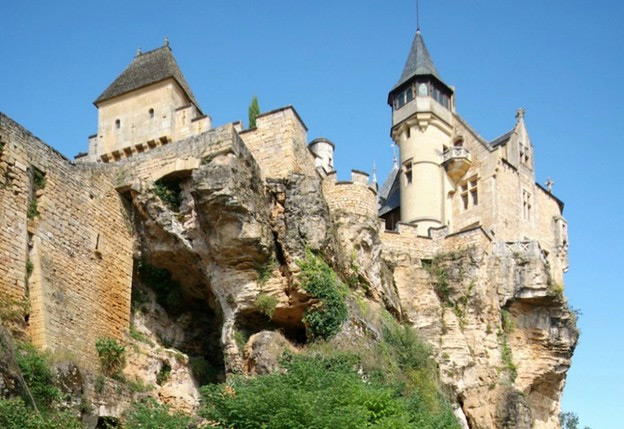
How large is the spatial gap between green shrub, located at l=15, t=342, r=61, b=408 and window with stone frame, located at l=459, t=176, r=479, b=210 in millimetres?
21104

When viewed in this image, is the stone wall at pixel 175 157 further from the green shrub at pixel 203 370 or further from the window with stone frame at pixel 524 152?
the window with stone frame at pixel 524 152

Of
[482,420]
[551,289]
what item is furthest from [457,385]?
[551,289]

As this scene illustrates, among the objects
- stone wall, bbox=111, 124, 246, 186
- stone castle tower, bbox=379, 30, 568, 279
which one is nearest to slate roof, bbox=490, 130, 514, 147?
stone castle tower, bbox=379, 30, 568, 279

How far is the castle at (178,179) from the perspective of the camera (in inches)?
808

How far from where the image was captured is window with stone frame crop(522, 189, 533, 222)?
1441 inches

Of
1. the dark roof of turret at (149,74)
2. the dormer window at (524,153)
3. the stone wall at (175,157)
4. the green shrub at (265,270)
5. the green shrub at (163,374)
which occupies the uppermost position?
the dark roof of turret at (149,74)

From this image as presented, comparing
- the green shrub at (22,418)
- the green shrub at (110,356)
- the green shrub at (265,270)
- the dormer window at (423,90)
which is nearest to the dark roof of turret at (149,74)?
the dormer window at (423,90)

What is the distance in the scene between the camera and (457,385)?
3038 centimetres

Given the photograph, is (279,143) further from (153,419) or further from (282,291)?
(153,419)

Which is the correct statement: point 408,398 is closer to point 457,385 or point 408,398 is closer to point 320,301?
point 320,301

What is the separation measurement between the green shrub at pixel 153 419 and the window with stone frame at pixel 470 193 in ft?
61.6

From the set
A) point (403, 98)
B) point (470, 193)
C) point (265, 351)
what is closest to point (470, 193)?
point (470, 193)

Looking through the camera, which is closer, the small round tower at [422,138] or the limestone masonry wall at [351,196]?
the limestone masonry wall at [351,196]

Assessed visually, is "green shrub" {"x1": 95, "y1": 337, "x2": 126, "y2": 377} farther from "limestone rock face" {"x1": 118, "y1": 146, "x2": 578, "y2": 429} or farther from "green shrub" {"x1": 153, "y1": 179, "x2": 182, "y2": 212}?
"green shrub" {"x1": 153, "y1": 179, "x2": 182, "y2": 212}
